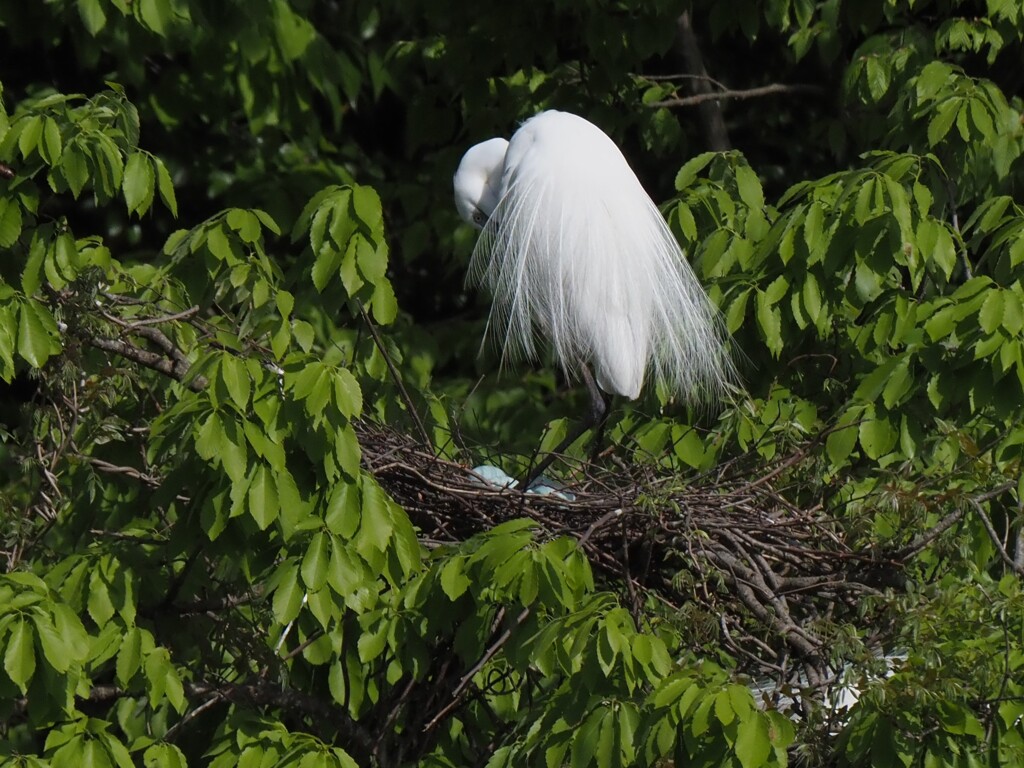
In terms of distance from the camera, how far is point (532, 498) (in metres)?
2.80

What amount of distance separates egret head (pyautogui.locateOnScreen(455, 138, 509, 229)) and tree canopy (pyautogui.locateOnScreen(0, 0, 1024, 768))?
41cm

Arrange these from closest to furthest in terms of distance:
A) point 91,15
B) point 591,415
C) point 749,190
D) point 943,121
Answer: point 943,121
point 749,190
point 591,415
point 91,15

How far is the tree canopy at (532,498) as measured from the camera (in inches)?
84.0

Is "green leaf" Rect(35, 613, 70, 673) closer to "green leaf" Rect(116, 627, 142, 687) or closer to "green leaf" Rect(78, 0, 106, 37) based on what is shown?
"green leaf" Rect(116, 627, 142, 687)

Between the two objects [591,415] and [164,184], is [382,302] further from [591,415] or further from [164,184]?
[591,415]

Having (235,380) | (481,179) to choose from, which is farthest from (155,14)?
Answer: (235,380)

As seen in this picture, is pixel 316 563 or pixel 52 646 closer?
pixel 52 646

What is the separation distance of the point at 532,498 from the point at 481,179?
5.21ft

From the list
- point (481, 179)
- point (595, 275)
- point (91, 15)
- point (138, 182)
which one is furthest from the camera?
point (481, 179)

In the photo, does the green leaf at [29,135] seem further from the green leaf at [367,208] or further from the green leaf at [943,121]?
the green leaf at [943,121]

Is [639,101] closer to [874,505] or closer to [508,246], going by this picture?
[508,246]

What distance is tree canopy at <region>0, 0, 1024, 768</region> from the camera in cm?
213

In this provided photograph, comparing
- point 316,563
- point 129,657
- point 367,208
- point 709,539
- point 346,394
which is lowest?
point 709,539

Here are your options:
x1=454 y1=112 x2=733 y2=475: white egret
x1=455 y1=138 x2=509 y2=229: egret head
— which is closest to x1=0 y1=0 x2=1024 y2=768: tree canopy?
x1=454 y1=112 x2=733 y2=475: white egret
